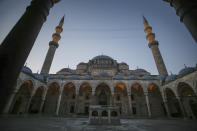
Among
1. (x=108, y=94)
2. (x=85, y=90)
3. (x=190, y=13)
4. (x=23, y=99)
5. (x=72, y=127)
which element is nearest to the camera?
(x=190, y=13)

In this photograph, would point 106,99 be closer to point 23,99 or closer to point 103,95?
point 103,95

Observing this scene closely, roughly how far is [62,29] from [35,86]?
18.3 m

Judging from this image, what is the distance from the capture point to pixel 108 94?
21.1 m

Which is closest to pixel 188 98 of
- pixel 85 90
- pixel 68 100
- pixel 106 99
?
pixel 106 99

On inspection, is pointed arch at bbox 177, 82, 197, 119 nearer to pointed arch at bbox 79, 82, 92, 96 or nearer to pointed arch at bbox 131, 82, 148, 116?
pointed arch at bbox 131, 82, 148, 116

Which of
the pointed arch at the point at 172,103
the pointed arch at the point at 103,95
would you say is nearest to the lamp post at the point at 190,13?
the pointed arch at the point at 103,95

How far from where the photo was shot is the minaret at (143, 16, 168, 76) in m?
21.7

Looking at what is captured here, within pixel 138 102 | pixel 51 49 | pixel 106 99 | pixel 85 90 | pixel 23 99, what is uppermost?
pixel 51 49

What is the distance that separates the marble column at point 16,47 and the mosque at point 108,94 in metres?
15.6

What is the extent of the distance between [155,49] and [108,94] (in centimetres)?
1574

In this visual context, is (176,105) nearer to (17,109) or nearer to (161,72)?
(161,72)

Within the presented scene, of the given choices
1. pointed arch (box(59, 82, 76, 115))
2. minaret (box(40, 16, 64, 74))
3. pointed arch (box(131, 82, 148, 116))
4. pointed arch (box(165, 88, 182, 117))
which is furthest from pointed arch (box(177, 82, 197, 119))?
minaret (box(40, 16, 64, 74))

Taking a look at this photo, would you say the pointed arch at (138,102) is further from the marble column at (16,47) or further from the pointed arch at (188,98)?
the marble column at (16,47)

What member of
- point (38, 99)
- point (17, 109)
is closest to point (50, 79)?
point (38, 99)
